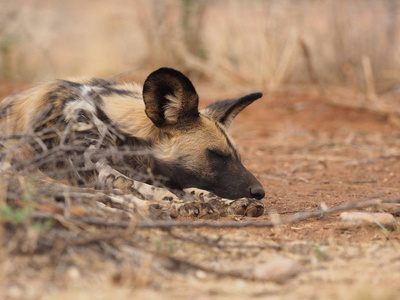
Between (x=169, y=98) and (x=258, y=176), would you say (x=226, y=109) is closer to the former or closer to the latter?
(x=169, y=98)

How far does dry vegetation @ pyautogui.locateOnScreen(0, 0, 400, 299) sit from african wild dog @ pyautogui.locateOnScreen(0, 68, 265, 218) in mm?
253

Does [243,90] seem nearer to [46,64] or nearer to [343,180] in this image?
[343,180]

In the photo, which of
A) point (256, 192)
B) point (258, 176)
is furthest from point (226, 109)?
point (258, 176)

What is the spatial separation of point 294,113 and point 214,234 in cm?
609

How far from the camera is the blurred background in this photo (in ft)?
29.9

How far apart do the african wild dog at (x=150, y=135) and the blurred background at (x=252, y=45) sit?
15.8ft

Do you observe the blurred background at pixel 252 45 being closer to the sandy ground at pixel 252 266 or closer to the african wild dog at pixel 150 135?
the african wild dog at pixel 150 135

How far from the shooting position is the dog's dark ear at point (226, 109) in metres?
3.63

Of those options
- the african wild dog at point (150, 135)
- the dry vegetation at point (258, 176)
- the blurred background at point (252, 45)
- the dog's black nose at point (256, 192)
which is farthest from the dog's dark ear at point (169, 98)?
the blurred background at point (252, 45)

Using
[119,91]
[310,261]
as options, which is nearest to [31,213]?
[310,261]

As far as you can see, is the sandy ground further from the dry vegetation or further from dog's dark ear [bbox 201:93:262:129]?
dog's dark ear [bbox 201:93:262:129]

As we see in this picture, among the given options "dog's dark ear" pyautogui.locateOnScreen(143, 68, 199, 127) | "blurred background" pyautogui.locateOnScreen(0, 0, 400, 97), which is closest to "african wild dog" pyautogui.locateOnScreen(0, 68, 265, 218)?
"dog's dark ear" pyautogui.locateOnScreen(143, 68, 199, 127)

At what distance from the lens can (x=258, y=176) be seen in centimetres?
462

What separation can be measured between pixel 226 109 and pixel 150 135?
0.57 m
